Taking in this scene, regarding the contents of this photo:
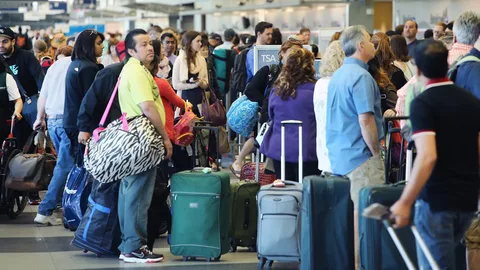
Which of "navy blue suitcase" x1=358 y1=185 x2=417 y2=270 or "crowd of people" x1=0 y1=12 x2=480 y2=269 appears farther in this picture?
"navy blue suitcase" x1=358 y1=185 x2=417 y2=270

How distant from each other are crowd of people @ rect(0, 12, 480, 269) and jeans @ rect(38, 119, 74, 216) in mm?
12

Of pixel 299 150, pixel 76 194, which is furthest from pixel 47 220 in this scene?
pixel 299 150

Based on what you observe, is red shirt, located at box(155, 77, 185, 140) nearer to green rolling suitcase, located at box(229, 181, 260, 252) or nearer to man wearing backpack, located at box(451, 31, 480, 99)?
green rolling suitcase, located at box(229, 181, 260, 252)

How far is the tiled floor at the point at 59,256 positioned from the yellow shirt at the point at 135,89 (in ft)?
3.78

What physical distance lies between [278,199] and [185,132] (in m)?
1.87

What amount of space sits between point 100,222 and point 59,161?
6.32 ft

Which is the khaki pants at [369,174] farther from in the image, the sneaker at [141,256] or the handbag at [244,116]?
the handbag at [244,116]

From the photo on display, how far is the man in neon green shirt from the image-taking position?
26.8 ft

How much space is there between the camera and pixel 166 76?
43.8ft

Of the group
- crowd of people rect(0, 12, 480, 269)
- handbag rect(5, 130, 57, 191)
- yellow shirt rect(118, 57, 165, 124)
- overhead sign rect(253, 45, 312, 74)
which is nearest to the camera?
crowd of people rect(0, 12, 480, 269)

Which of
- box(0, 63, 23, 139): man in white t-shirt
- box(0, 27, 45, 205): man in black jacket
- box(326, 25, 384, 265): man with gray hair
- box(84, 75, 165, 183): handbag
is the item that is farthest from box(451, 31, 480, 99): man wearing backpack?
box(0, 27, 45, 205): man in black jacket

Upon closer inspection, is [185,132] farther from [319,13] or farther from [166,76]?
[319,13]

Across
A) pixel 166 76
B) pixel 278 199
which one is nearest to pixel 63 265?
pixel 278 199

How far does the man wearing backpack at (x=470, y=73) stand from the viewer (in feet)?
22.7
